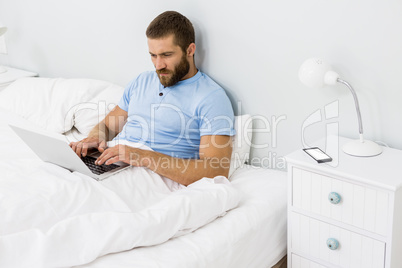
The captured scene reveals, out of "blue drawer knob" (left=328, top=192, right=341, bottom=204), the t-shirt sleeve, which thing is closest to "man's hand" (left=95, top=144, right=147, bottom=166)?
the t-shirt sleeve

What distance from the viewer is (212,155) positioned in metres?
1.65

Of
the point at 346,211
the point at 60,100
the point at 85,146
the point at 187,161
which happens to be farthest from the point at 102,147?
the point at 346,211

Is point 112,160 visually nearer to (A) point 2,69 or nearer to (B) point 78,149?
(B) point 78,149

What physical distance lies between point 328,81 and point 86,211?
2.84 feet

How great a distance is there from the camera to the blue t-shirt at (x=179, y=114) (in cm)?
172

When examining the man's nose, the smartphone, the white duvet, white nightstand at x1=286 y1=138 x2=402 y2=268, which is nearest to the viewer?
the white duvet

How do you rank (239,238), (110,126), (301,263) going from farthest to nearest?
(110,126)
(301,263)
(239,238)

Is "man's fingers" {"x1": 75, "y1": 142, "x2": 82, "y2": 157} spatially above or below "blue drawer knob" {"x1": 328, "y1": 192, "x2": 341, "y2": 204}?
above

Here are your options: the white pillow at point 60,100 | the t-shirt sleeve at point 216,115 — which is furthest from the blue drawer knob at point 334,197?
the white pillow at point 60,100

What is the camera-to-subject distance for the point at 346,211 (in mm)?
1348

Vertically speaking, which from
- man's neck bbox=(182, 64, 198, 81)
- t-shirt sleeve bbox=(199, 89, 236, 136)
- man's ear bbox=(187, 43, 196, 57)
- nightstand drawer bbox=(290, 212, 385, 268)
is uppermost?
man's ear bbox=(187, 43, 196, 57)

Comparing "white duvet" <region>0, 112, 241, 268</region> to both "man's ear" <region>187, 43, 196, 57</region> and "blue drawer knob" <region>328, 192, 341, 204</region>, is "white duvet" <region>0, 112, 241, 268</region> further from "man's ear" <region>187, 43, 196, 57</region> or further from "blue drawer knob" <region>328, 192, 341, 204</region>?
"man's ear" <region>187, 43, 196, 57</region>

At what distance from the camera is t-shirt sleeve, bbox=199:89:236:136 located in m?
1.69

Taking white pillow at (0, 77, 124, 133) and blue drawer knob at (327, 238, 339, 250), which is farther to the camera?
white pillow at (0, 77, 124, 133)
